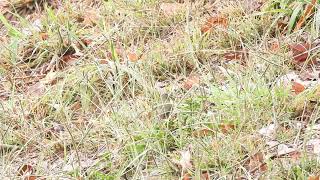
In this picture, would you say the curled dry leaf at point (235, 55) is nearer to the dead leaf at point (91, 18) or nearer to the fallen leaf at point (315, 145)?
the fallen leaf at point (315, 145)

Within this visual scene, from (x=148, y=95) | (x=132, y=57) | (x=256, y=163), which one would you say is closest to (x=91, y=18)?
(x=132, y=57)

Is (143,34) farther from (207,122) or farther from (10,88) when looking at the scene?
(207,122)

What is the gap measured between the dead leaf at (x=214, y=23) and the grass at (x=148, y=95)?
0.05m

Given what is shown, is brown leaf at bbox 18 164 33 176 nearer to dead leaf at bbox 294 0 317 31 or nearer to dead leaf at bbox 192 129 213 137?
dead leaf at bbox 192 129 213 137

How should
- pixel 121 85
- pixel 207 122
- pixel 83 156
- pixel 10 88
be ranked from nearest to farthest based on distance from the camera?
pixel 207 122 → pixel 83 156 → pixel 121 85 → pixel 10 88

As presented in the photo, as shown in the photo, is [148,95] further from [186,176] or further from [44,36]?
[44,36]

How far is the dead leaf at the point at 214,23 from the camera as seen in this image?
373 cm

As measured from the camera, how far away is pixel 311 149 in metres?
2.56

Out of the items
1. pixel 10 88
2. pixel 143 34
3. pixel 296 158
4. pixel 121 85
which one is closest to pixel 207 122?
pixel 296 158

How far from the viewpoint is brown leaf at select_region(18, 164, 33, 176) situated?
2.99m

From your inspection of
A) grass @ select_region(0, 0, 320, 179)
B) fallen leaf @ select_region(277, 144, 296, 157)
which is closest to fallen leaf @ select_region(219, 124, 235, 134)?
grass @ select_region(0, 0, 320, 179)

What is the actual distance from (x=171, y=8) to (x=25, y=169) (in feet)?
5.38

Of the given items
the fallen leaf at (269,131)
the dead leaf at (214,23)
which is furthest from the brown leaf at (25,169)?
the dead leaf at (214,23)

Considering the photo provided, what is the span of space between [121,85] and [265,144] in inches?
40.6
